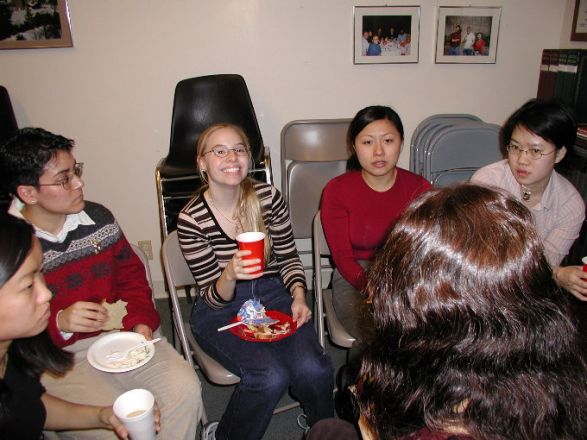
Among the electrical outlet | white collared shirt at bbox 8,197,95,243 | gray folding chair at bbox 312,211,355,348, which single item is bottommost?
the electrical outlet

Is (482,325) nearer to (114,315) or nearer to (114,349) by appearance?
(114,349)

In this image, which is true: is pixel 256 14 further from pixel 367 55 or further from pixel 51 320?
pixel 51 320

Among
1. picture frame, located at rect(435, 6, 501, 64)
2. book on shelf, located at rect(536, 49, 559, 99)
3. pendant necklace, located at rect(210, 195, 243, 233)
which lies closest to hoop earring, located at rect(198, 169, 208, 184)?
pendant necklace, located at rect(210, 195, 243, 233)

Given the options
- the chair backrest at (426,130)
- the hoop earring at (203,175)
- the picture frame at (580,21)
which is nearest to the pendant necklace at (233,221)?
the hoop earring at (203,175)

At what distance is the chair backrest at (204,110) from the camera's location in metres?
2.75

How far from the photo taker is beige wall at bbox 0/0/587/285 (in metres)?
2.81

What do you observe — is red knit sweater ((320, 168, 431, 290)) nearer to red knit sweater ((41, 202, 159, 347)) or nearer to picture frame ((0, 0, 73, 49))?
red knit sweater ((41, 202, 159, 347))

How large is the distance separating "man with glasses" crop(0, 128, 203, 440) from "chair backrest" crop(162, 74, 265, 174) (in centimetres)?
108

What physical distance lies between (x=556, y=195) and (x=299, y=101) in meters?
1.76

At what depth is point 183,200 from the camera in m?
2.53

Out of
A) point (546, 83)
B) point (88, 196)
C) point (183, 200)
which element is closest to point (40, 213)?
point (183, 200)

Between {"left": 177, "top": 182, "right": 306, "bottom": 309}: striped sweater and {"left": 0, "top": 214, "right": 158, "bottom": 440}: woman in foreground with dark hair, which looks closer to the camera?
{"left": 0, "top": 214, "right": 158, "bottom": 440}: woman in foreground with dark hair

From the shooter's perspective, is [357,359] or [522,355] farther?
[357,359]

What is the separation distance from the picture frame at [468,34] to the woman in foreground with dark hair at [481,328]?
257cm
